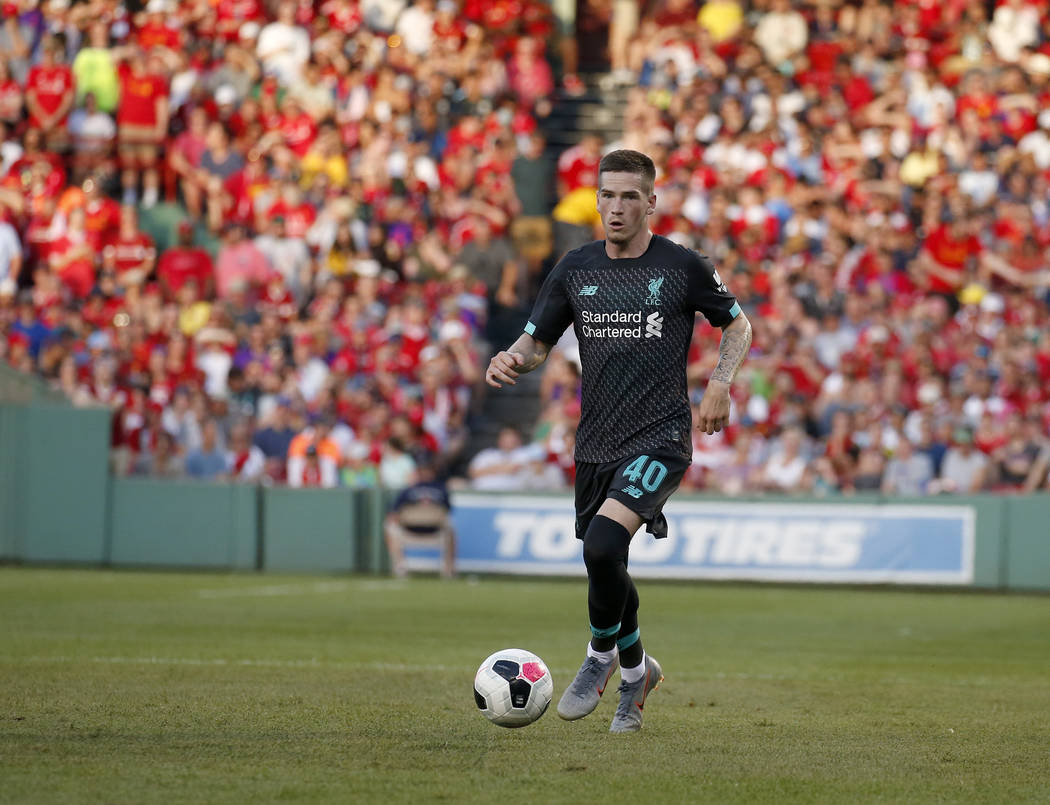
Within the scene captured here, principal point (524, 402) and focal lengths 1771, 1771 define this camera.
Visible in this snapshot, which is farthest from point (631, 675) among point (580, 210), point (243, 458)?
point (580, 210)

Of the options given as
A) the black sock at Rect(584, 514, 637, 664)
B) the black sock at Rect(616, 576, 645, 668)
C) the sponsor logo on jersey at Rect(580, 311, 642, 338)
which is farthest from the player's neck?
the black sock at Rect(616, 576, 645, 668)

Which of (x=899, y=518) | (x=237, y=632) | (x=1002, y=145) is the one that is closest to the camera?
(x=237, y=632)

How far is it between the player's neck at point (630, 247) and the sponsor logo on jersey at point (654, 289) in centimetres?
16

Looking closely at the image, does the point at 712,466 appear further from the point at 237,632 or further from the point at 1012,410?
the point at 237,632

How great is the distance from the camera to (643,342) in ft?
24.7

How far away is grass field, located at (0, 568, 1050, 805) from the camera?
603 cm

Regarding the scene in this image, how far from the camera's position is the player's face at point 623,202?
7410mm

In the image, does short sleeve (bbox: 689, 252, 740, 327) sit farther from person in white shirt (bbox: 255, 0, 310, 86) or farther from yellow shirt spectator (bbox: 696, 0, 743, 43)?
yellow shirt spectator (bbox: 696, 0, 743, 43)

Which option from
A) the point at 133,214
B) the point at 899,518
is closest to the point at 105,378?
the point at 133,214

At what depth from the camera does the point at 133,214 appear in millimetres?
23172

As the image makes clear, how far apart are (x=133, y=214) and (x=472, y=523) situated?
7038mm

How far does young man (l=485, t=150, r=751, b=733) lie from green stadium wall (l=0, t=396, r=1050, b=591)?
12.1 m

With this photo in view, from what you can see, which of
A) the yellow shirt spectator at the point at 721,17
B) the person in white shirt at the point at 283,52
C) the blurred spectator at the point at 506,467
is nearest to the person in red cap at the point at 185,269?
the person in white shirt at the point at 283,52

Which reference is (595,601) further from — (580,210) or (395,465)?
(580,210)
